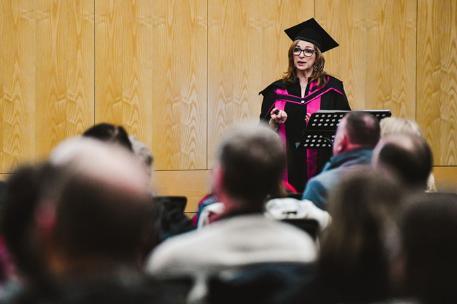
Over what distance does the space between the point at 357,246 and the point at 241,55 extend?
6966 millimetres

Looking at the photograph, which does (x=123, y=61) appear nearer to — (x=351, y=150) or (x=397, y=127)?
(x=397, y=127)

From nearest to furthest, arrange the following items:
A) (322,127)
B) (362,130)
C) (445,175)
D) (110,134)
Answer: (110,134)
(362,130)
(322,127)
(445,175)

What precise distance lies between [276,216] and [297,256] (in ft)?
3.92

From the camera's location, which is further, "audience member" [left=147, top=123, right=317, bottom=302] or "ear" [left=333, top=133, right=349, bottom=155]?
"ear" [left=333, top=133, right=349, bottom=155]

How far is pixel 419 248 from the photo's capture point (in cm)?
193

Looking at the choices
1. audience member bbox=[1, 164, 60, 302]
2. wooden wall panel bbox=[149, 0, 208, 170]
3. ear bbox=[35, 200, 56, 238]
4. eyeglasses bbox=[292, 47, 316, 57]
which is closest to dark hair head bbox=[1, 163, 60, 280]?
audience member bbox=[1, 164, 60, 302]

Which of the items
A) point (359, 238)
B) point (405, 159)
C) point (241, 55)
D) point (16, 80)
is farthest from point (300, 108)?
point (359, 238)

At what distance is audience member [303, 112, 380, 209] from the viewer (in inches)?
171

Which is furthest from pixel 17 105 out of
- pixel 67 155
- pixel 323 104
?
pixel 67 155

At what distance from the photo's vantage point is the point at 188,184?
895cm

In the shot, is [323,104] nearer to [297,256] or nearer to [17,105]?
[17,105]

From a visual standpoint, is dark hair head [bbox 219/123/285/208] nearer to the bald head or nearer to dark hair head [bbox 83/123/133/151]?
the bald head

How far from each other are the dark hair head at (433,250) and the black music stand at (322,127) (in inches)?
164

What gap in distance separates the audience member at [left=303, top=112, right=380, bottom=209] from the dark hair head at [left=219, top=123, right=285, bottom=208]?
5.01 feet
